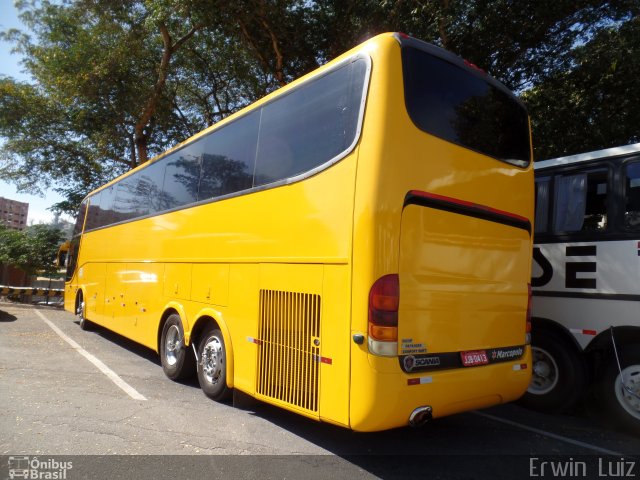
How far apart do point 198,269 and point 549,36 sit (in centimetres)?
1076

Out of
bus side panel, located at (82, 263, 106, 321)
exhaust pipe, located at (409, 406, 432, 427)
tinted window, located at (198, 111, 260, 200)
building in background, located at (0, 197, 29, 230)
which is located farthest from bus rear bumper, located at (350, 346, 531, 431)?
building in background, located at (0, 197, 29, 230)

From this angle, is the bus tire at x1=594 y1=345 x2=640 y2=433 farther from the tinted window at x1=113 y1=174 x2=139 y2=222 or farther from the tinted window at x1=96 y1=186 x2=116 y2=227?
the tinted window at x1=96 y1=186 x2=116 y2=227

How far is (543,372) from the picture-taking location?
5641mm

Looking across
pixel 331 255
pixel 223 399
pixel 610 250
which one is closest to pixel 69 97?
pixel 223 399

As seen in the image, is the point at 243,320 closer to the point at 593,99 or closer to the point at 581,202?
the point at 581,202

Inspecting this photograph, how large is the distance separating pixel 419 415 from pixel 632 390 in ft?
9.50

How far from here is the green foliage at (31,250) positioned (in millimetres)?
23312

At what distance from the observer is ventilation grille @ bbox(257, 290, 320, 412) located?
3855mm

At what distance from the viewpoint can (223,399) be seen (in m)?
5.34

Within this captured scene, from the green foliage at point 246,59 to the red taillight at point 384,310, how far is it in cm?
843

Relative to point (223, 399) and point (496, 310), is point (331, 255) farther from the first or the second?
point (223, 399)

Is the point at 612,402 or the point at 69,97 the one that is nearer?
the point at 612,402

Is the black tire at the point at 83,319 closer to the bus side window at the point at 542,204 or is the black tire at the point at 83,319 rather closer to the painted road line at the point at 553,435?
the painted road line at the point at 553,435

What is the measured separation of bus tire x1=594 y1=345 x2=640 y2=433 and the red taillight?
3136 millimetres
